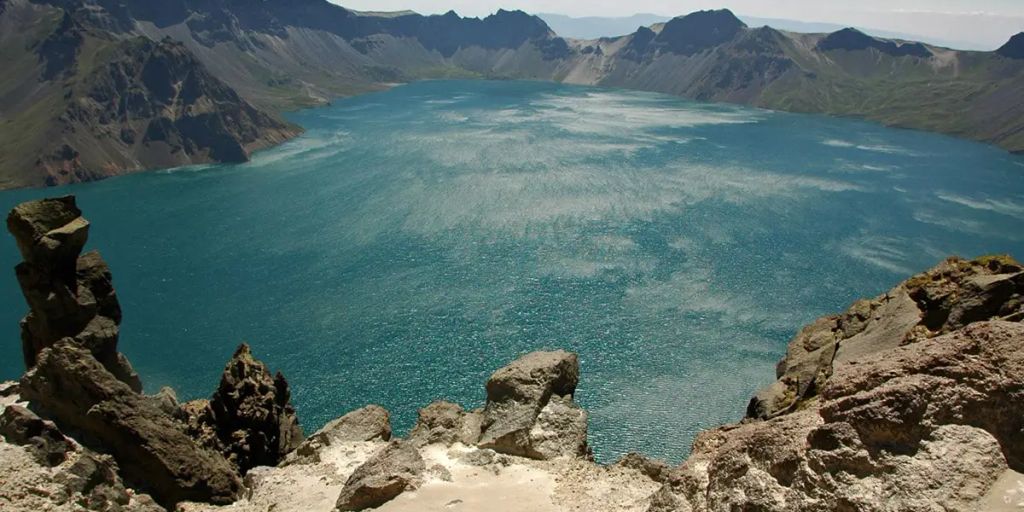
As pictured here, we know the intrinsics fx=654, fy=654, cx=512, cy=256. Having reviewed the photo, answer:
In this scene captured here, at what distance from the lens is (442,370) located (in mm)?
79875

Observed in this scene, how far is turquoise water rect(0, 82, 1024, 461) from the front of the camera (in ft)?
258

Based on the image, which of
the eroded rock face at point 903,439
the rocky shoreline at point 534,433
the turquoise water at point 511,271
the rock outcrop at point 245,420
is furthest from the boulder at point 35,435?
the turquoise water at point 511,271

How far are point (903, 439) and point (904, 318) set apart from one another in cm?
1820

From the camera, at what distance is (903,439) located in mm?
16969

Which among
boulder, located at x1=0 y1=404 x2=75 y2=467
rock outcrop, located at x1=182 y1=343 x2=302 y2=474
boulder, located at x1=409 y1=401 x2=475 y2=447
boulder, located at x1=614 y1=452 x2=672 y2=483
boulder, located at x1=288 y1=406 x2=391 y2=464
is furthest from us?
rock outcrop, located at x1=182 y1=343 x2=302 y2=474

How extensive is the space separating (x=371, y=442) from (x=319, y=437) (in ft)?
10.4

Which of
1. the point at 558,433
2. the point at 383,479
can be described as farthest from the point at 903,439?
the point at 383,479

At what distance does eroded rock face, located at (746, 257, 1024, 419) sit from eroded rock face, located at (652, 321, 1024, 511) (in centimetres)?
874

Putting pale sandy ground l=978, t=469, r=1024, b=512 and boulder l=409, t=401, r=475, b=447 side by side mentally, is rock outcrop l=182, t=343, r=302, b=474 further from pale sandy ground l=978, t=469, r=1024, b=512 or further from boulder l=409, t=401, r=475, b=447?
pale sandy ground l=978, t=469, r=1024, b=512

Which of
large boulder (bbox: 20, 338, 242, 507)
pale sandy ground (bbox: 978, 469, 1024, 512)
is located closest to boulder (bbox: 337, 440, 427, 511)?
Answer: large boulder (bbox: 20, 338, 242, 507)

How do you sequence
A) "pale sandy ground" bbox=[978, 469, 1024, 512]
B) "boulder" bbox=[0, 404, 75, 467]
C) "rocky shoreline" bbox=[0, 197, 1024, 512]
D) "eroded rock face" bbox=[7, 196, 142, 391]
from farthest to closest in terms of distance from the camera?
"eroded rock face" bbox=[7, 196, 142, 391] → "boulder" bbox=[0, 404, 75, 467] → "rocky shoreline" bbox=[0, 197, 1024, 512] → "pale sandy ground" bbox=[978, 469, 1024, 512]

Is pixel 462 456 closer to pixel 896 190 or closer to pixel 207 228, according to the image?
pixel 207 228

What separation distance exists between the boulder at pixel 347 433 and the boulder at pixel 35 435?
12.2 metres

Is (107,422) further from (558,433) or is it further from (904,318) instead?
(904,318)
